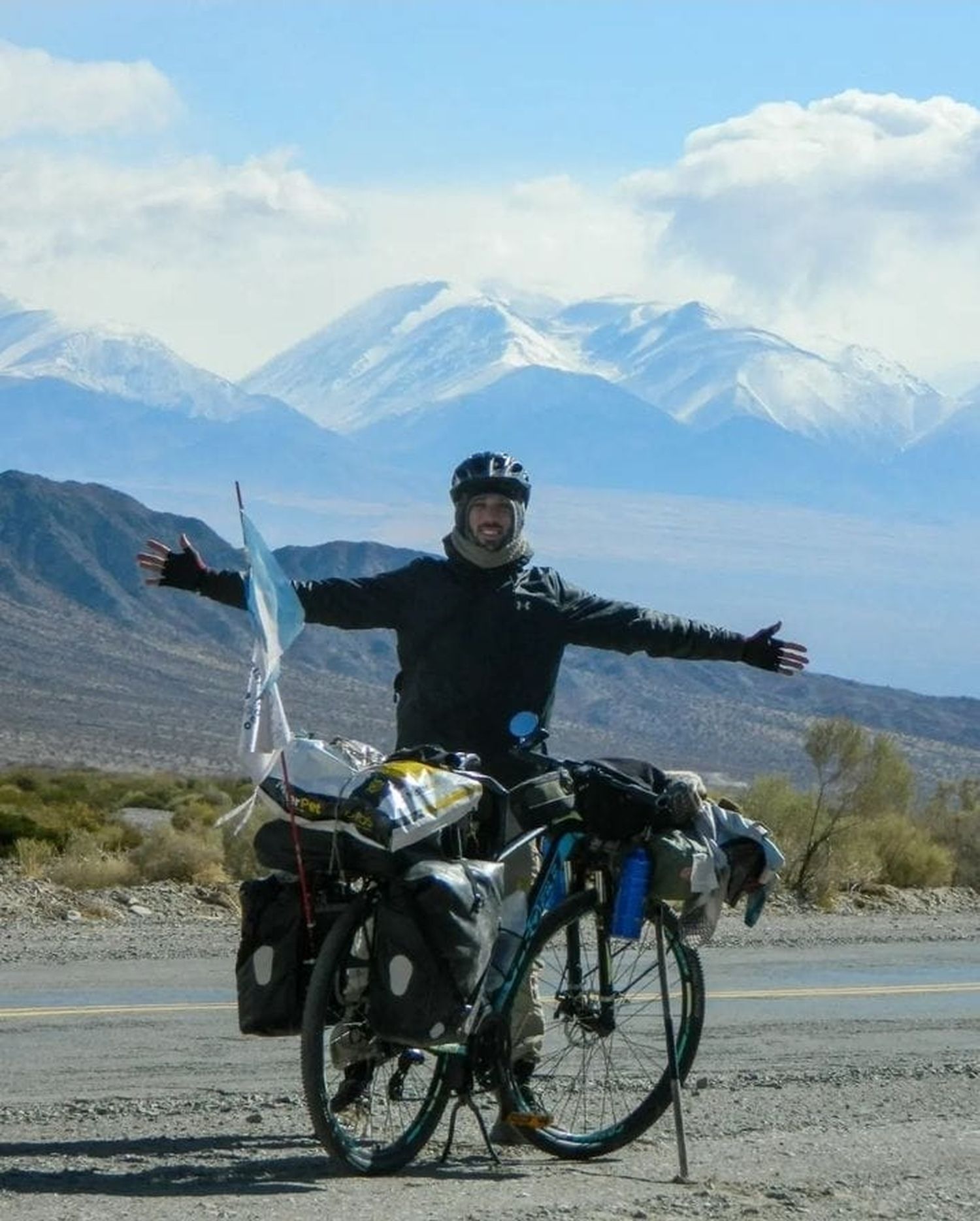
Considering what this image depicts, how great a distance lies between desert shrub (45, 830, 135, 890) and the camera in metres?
17.4

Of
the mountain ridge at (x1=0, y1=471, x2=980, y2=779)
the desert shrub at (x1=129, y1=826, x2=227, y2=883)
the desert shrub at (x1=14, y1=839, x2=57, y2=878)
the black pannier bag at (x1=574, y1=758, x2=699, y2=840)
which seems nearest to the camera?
the black pannier bag at (x1=574, y1=758, x2=699, y2=840)

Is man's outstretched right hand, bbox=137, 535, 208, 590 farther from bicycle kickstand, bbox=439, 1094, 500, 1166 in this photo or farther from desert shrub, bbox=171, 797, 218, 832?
desert shrub, bbox=171, 797, 218, 832

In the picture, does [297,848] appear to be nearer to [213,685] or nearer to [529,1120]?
[529,1120]

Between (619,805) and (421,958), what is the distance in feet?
3.37

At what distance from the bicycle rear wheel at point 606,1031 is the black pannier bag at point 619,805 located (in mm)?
225

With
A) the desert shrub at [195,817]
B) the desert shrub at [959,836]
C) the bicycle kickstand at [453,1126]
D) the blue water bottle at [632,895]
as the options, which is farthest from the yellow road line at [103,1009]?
the desert shrub at [195,817]

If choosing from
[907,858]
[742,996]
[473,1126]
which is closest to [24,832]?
[907,858]

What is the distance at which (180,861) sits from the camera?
18500 mm

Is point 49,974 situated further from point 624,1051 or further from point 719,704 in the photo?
point 719,704

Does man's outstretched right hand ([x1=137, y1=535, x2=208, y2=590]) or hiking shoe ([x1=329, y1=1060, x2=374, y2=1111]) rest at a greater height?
man's outstretched right hand ([x1=137, y1=535, x2=208, y2=590])

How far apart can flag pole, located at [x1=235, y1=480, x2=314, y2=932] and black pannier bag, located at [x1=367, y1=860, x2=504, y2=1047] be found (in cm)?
20

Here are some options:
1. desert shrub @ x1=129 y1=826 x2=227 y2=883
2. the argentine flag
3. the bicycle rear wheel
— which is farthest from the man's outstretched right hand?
desert shrub @ x1=129 y1=826 x2=227 y2=883

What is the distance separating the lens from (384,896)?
6734mm

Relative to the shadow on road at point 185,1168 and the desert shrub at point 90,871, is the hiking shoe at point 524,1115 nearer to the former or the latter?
the shadow on road at point 185,1168
